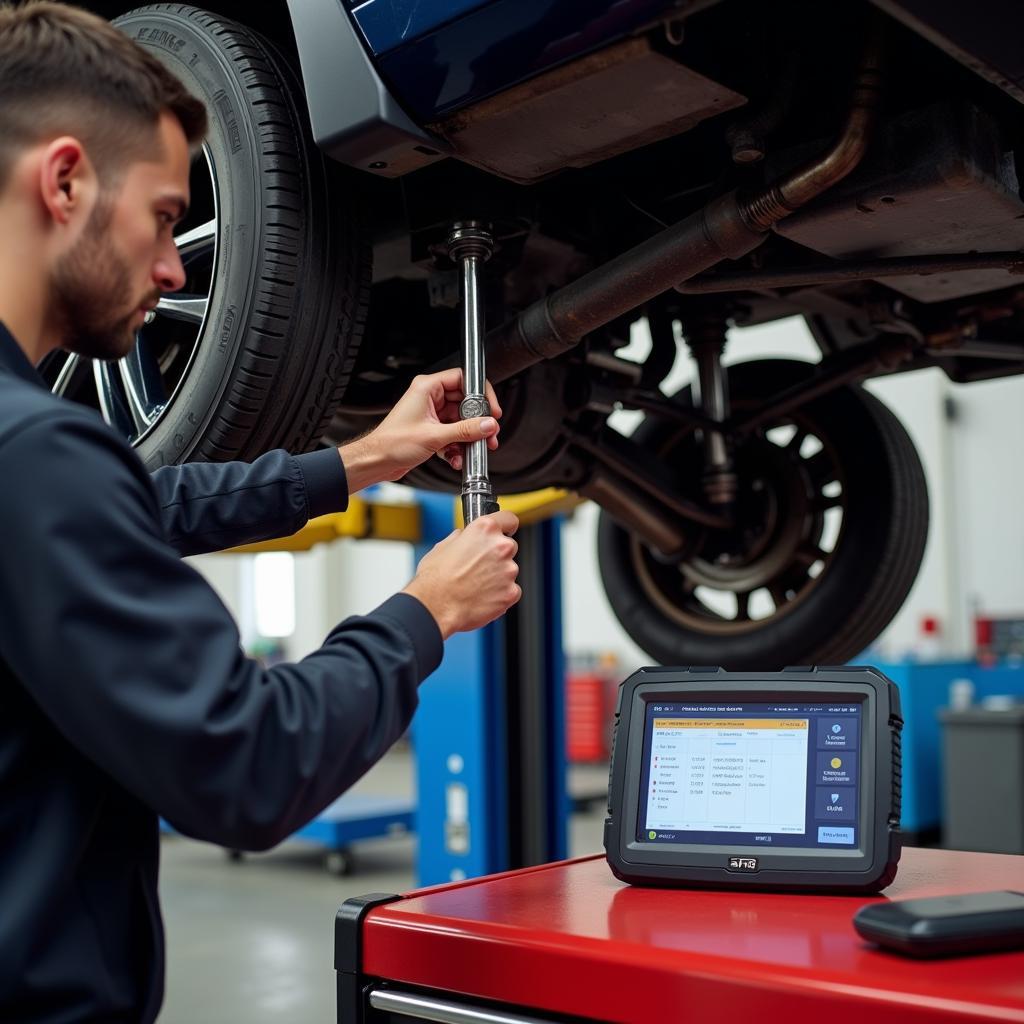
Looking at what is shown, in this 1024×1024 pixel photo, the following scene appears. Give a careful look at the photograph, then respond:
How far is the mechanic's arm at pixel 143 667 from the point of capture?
31.1 inches

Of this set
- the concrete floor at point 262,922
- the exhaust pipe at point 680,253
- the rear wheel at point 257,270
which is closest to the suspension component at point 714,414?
the exhaust pipe at point 680,253

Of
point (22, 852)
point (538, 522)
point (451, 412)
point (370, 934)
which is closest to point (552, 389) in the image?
point (451, 412)

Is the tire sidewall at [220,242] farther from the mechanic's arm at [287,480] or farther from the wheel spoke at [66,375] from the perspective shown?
the wheel spoke at [66,375]

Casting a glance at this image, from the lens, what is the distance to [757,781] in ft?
4.22

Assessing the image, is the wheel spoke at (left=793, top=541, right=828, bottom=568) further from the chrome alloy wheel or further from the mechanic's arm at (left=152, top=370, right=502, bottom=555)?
the chrome alloy wheel

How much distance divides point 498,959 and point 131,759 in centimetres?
45

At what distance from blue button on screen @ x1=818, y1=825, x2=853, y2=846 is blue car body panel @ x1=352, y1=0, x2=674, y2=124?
2.67 feet

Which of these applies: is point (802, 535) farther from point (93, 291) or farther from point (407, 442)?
point (93, 291)

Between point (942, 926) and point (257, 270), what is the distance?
100 cm

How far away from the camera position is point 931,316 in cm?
191

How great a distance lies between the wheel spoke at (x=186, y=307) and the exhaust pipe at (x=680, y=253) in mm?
374

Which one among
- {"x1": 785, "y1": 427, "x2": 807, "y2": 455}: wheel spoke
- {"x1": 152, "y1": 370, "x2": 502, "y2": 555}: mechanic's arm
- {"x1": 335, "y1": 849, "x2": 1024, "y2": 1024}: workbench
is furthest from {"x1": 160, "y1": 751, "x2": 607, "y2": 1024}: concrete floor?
{"x1": 152, "y1": 370, "x2": 502, "y2": 555}: mechanic's arm

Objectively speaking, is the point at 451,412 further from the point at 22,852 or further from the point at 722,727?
the point at 22,852

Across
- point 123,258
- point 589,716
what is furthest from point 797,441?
point 589,716
